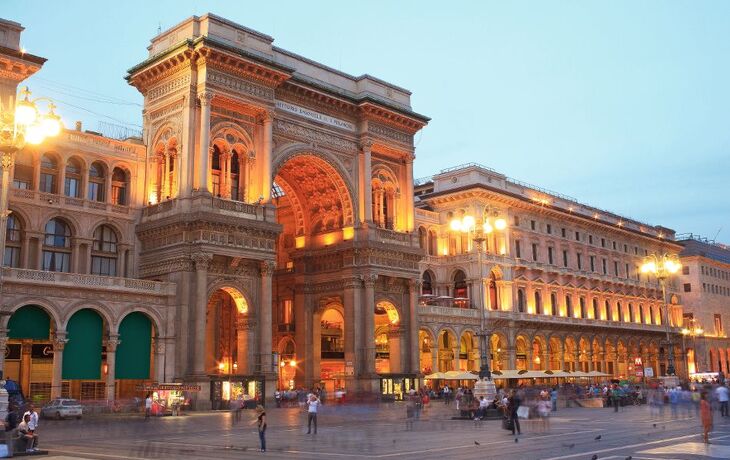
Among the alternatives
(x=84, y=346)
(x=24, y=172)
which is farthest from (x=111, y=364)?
(x=24, y=172)

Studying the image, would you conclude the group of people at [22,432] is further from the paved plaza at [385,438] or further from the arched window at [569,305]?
the arched window at [569,305]

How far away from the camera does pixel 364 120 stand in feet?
189

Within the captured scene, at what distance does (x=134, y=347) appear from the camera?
44.8 meters

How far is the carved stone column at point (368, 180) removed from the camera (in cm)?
5631

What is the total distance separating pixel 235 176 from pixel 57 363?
613 inches

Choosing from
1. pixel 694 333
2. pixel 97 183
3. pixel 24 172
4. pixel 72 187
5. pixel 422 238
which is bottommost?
pixel 694 333

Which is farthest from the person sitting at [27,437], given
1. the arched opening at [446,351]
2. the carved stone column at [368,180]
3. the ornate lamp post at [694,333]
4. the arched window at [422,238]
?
the ornate lamp post at [694,333]

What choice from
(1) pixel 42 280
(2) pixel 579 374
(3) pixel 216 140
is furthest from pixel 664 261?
(1) pixel 42 280

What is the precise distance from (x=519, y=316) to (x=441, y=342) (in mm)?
8300

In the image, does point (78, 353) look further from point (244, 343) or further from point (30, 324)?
point (244, 343)

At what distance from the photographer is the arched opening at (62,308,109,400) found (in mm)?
42281

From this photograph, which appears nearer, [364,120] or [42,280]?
[42,280]

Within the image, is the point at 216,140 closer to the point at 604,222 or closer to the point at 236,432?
the point at 236,432

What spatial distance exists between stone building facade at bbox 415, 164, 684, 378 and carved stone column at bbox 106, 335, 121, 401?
26.7 metres
